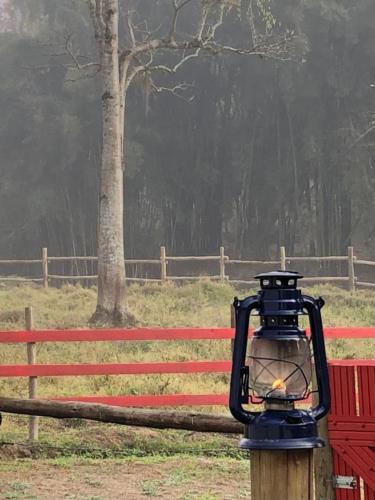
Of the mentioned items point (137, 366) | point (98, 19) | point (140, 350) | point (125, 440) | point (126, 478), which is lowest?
point (126, 478)

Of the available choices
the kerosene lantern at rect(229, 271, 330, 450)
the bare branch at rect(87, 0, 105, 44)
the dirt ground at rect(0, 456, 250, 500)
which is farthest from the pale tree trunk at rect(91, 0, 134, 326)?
the kerosene lantern at rect(229, 271, 330, 450)

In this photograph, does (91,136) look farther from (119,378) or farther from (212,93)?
(119,378)

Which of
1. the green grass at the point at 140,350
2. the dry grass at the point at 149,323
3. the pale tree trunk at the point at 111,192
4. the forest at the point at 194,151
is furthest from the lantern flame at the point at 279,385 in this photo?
the forest at the point at 194,151

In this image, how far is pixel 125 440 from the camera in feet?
29.3

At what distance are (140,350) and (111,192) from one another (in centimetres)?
518

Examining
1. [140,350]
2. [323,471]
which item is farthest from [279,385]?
[140,350]

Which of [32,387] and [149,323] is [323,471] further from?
[149,323]

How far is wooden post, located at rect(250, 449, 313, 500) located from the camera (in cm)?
273

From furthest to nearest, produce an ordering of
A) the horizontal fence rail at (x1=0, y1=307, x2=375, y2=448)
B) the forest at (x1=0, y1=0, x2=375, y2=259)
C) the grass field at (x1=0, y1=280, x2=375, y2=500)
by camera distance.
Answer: the forest at (x1=0, y1=0, x2=375, y2=259), the horizontal fence rail at (x1=0, y1=307, x2=375, y2=448), the grass field at (x1=0, y1=280, x2=375, y2=500)

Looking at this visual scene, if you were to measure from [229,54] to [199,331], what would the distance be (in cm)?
3330

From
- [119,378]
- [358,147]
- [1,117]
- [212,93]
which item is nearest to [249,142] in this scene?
[212,93]

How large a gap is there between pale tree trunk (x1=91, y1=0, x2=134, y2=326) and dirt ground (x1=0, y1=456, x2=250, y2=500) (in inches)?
460

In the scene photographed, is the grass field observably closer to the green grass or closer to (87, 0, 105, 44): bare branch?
the green grass

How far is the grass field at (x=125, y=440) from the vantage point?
7379 mm
